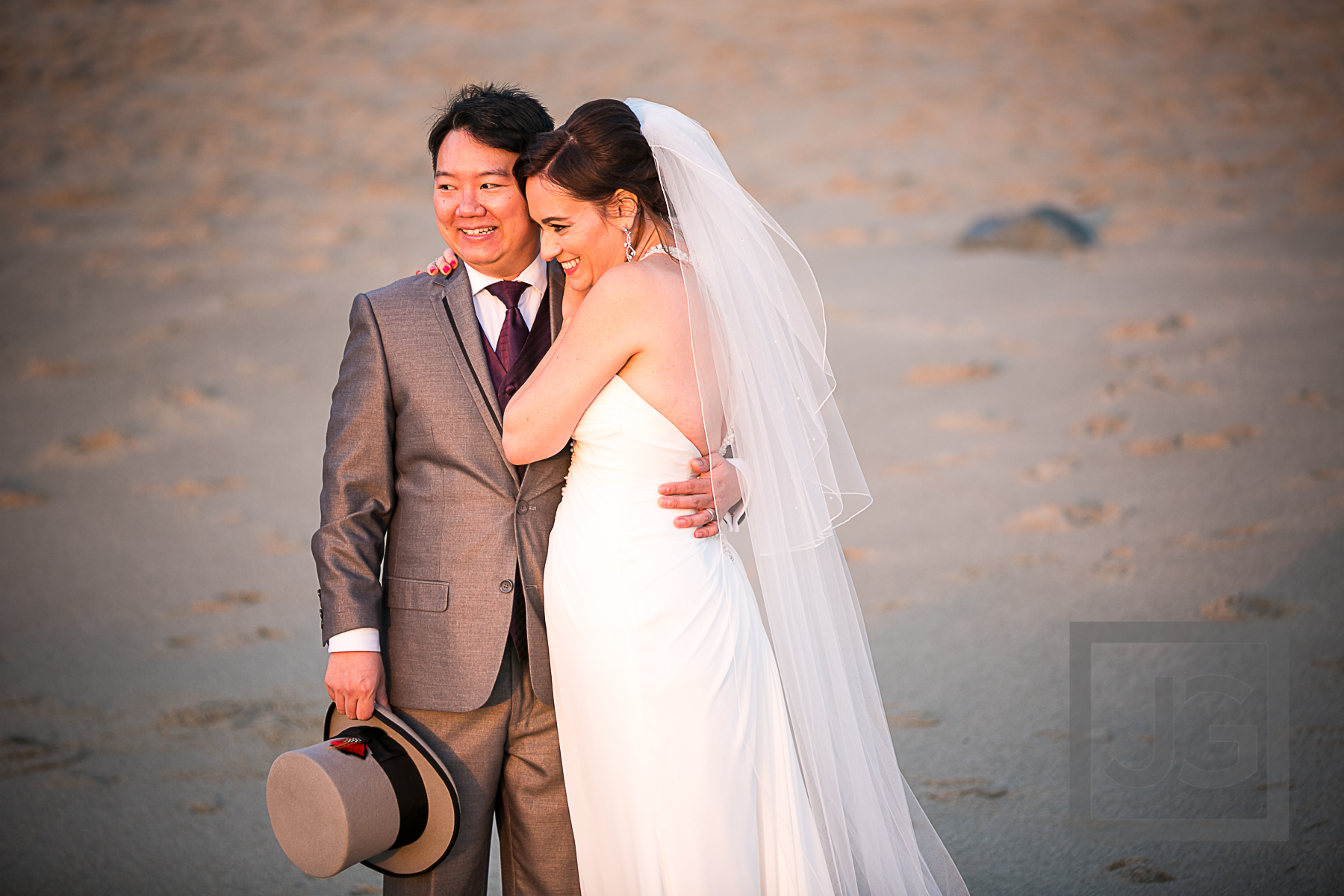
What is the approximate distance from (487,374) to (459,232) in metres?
0.34

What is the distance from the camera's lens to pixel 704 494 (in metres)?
2.55

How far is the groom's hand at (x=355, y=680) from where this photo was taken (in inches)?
99.0

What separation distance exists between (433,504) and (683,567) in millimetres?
589

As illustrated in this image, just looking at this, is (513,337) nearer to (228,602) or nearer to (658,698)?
(658,698)

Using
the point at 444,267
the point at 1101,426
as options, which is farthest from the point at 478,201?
the point at 1101,426

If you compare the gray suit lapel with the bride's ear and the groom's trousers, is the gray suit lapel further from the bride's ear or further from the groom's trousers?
the groom's trousers

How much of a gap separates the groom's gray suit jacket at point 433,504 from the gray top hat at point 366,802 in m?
0.14

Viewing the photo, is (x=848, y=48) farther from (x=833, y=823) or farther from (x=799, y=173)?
(x=833, y=823)

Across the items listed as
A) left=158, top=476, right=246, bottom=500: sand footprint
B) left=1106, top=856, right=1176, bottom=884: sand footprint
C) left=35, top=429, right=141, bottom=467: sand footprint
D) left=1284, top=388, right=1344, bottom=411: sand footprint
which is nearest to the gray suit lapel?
left=1106, top=856, right=1176, bottom=884: sand footprint

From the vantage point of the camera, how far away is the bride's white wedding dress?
238cm

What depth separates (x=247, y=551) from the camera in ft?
21.0

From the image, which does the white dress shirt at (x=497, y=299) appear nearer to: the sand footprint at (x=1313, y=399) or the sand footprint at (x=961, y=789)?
the sand footprint at (x=961, y=789)

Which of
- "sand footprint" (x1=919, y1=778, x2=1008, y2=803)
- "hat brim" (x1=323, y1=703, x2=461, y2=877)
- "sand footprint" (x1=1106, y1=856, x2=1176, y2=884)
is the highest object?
"hat brim" (x1=323, y1=703, x2=461, y2=877)

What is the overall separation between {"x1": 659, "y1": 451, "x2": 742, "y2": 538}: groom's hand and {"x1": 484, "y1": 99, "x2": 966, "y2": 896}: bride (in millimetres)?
28
